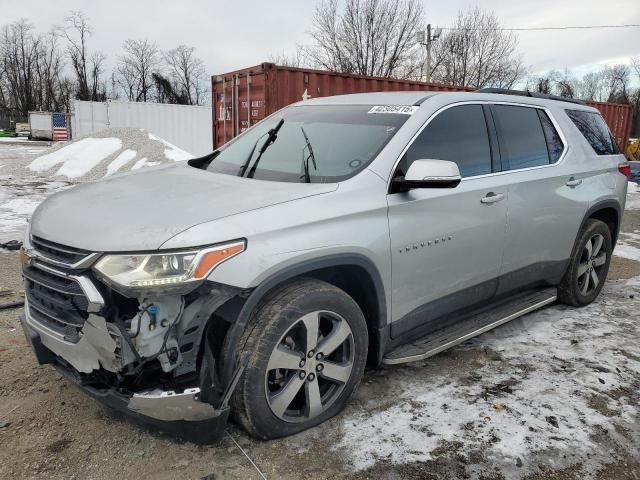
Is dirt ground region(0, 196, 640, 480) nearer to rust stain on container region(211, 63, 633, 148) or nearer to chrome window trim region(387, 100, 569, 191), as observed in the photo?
chrome window trim region(387, 100, 569, 191)

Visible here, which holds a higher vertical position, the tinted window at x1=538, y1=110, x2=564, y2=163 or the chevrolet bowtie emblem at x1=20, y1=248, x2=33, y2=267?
the tinted window at x1=538, y1=110, x2=564, y2=163

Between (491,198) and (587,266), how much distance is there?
182cm

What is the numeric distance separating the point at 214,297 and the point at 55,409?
1.37m

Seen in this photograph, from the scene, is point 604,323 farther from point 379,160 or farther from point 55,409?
point 55,409

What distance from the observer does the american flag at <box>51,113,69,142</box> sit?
3488 centimetres

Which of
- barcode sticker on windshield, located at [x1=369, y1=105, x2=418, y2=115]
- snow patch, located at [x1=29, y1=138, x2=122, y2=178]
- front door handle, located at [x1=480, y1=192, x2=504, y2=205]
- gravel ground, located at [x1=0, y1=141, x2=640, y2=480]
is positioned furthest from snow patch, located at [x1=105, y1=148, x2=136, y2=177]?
front door handle, located at [x1=480, y1=192, x2=504, y2=205]

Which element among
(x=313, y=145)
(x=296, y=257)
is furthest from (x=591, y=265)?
(x=296, y=257)

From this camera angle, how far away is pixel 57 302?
7.93 ft

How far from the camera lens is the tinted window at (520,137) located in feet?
12.3

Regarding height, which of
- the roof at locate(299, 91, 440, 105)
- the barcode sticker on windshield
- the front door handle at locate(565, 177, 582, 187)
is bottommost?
the front door handle at locate(565, 177, 582, 187)

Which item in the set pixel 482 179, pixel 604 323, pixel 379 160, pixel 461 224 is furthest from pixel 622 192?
pixel 379 160

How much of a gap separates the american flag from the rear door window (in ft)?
115

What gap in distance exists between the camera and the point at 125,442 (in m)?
2.64

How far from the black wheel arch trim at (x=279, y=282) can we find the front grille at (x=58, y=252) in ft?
2.36
